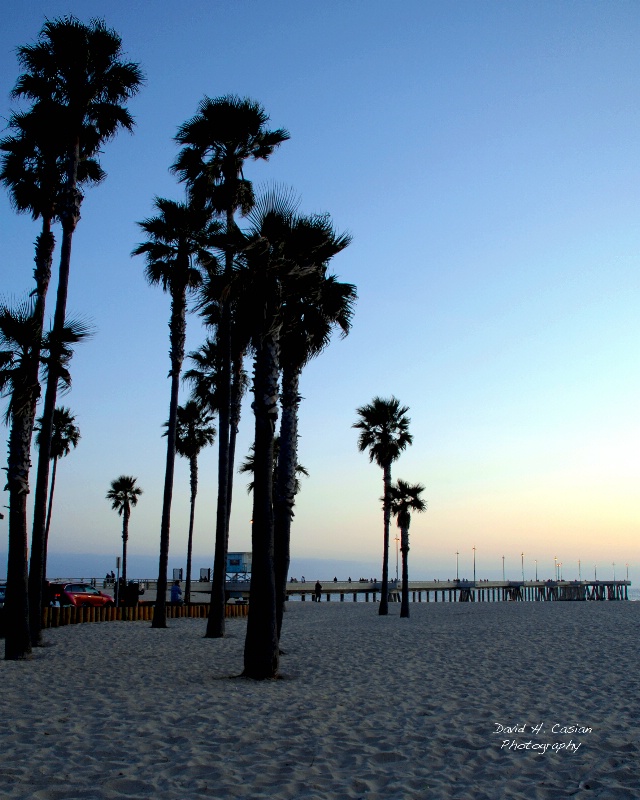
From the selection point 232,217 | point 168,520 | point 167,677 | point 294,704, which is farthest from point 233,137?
point 294,704

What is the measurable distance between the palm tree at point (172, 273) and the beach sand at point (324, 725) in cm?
881

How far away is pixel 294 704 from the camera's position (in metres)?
10.6

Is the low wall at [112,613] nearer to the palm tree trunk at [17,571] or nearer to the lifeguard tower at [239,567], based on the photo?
the palm tree trunk at [17,571]

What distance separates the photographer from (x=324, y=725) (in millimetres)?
9148

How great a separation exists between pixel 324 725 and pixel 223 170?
18.5 m

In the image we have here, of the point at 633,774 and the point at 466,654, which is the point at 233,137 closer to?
the point at 466,654

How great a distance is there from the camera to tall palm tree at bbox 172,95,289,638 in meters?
22.1

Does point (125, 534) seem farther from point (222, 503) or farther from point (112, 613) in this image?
point (222, 503)

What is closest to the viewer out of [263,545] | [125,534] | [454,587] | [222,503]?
[263,545]

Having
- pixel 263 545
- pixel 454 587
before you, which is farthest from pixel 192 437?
pixel 454 587

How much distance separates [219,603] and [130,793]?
16.5 m

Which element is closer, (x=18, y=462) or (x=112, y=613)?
(x=18, y=462)

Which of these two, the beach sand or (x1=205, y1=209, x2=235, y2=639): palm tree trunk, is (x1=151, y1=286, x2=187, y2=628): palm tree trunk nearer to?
(x1=205, y1=209, x2=235, y2=639): palm tree trunk

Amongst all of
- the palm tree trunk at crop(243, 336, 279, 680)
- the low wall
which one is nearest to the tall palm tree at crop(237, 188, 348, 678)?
the palm tree trunk at crop(243, 336, 279, 680)
